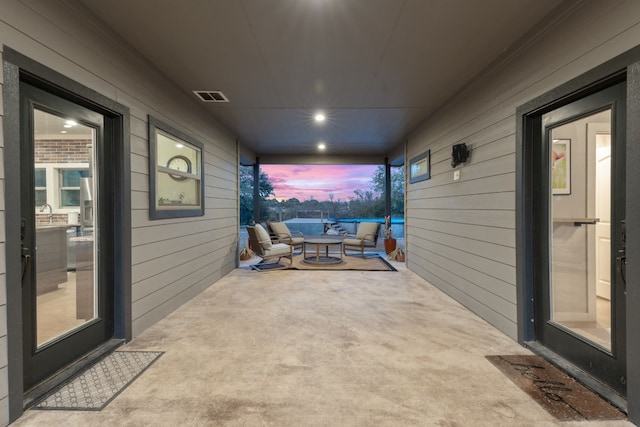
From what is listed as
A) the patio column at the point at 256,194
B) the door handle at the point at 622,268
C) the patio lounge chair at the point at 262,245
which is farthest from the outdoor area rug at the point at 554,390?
the patio column at the point at 256,194

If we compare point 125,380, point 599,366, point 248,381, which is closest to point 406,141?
point 599,366

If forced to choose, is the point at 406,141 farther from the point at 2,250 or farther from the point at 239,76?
the point at 2,250

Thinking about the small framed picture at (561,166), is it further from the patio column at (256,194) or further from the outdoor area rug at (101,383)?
the patio column at (256,194)

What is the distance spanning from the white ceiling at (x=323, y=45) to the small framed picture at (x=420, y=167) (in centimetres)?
86

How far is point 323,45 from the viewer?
8.36ft

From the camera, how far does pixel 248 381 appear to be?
1965 mm

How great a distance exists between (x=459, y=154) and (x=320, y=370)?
287cm

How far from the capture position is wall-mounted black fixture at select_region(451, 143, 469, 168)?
339 centimetres

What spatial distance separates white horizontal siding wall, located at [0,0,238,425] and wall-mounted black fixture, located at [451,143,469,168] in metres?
3.43

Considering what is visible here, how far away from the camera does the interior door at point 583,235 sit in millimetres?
1840

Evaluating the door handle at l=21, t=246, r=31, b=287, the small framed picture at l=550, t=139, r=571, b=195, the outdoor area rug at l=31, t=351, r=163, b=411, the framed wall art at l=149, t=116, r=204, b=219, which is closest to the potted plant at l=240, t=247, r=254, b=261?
the framed wall art at l=149, t=116, r=204, b=219

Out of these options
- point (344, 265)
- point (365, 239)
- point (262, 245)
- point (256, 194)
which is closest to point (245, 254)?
point (262, 245)

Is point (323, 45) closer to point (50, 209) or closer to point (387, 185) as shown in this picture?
point (50, 209)

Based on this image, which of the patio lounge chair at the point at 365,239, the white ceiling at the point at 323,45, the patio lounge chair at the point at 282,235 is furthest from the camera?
the patio lounge chair at the point at 365,239
